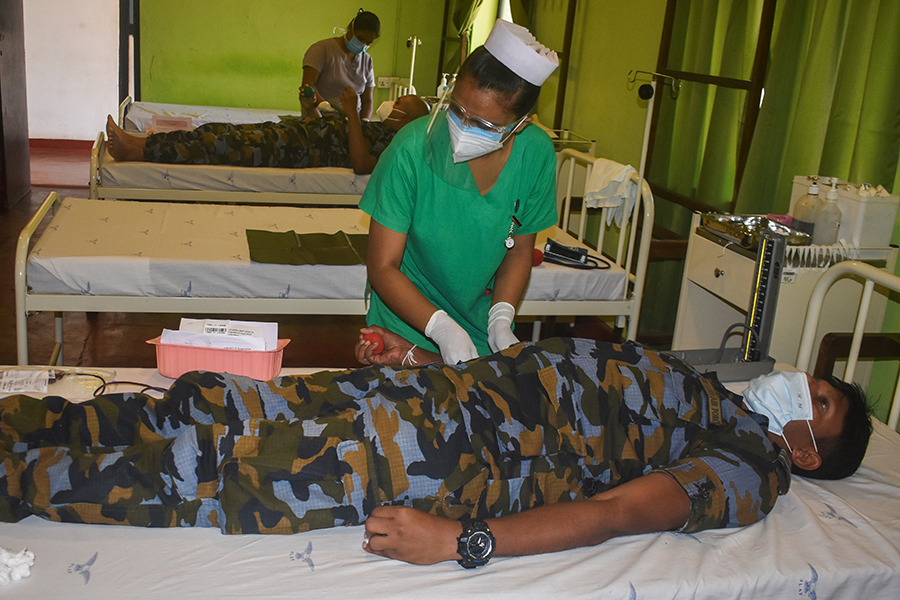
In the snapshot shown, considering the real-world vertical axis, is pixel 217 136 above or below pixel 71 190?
above

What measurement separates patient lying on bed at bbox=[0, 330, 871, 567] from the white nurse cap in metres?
0.56

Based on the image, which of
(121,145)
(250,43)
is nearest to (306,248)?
(121,145)

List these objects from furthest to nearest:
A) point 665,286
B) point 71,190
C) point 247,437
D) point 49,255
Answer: point 71,190 < point 665,286 < point 49,255 < point 247,437

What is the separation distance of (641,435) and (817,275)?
1.26 meters

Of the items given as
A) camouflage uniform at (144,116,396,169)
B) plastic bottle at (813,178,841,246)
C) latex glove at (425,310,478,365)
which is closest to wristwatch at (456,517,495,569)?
latex glove at (425,310,478,365)

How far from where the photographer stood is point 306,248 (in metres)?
2.70

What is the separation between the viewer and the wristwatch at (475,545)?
1250mm

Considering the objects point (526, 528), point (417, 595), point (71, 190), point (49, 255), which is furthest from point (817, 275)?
point (71, 190)

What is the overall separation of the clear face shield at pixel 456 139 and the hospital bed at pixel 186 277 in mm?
1025

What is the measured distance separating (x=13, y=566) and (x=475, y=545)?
2.35 ft

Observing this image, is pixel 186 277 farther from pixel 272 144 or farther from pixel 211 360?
pixel 272 144

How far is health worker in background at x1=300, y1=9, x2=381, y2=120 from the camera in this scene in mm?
4602

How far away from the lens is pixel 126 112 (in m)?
5.07

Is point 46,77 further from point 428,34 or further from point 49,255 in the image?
point 49,255
